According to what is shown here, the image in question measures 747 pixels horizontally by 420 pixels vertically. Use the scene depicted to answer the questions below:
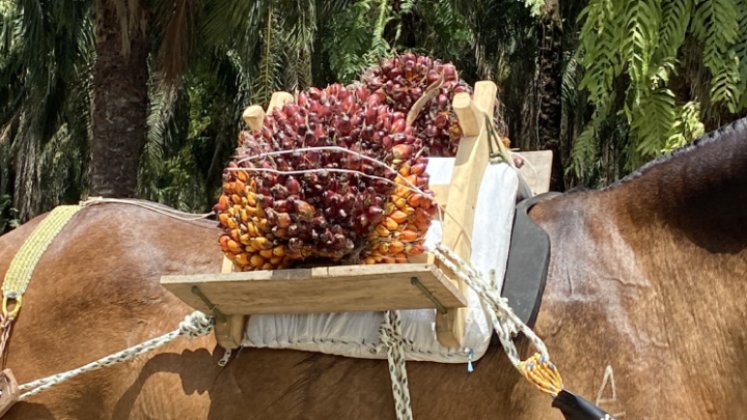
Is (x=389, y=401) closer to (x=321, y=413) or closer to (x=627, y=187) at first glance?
(x=321, y=413)

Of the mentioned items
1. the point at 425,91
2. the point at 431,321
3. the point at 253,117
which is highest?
the point at 425,91

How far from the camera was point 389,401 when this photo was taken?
2.72 metres

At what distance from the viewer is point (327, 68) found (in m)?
15.8

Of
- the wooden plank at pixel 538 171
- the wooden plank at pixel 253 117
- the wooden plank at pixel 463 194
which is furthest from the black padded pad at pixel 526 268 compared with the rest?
the wooden plank at pixel 253 117

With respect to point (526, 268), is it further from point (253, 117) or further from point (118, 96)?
point (118, 96)

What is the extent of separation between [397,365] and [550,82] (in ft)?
38.3

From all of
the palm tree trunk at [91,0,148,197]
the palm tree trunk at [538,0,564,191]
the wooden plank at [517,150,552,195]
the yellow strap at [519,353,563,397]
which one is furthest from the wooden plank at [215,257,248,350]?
the palm tree trunk at [538,0,564,191]

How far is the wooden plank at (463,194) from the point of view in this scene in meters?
2.61

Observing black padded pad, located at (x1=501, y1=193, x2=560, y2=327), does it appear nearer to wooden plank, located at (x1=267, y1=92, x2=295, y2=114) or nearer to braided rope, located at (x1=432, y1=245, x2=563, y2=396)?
braided rope, located at (x1=432, y1=245, x2=563, y2=396)

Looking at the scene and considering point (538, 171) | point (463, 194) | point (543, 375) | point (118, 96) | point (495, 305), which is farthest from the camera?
point (118, 96)

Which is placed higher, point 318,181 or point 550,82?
point 550,82

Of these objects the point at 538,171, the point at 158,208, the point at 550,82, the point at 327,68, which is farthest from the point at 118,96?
the point at 538,171

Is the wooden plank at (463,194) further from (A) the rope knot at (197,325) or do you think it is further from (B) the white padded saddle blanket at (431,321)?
(A) the rope knot at (197,325)

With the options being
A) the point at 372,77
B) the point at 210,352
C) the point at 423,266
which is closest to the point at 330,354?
the point at 210,352
